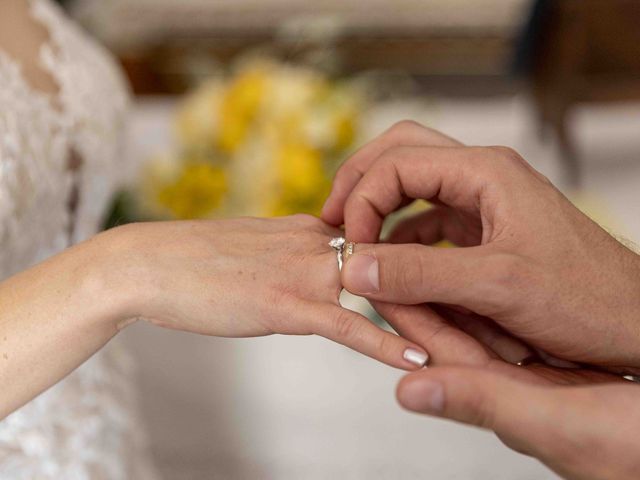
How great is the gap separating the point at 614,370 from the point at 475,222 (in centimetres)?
21

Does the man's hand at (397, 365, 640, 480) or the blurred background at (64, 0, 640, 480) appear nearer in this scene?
the man's hand at (397, 365, 640, 480)

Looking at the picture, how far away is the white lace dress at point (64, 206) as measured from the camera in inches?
34.1

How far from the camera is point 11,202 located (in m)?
0.88

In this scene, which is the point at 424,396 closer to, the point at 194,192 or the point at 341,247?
the point at 341,247

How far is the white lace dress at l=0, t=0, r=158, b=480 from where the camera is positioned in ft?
2.85

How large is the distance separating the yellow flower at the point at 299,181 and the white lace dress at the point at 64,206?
289 mm

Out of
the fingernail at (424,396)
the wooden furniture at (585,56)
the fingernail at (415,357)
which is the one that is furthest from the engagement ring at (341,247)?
the wooden furniture at (585,56)

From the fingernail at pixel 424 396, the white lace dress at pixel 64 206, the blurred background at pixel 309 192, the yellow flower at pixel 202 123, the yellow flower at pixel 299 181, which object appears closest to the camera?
the fingernail at pixel 424 396

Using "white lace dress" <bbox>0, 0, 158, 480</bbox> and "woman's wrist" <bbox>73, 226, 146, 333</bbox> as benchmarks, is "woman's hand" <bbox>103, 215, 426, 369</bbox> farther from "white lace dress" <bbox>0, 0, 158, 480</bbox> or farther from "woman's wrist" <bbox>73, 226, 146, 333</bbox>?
"white lace dress" <bbox>0, 0, 158, 480</bbox>

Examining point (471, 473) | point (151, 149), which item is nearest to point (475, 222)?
point (471, 473)

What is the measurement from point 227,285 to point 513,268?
24cm

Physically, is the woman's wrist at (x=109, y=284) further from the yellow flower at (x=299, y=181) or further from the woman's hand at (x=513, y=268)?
the yellow flower at (x=299, y=181)

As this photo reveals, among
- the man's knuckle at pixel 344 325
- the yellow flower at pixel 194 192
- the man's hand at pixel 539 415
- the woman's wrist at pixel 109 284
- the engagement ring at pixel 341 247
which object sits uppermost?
the yellow flower at pixel 194 192

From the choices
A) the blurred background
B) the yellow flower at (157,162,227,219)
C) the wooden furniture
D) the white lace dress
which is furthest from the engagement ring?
the wooden furniture
